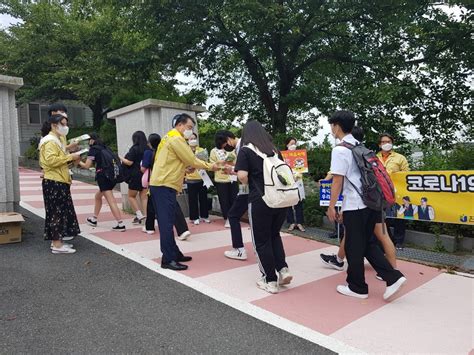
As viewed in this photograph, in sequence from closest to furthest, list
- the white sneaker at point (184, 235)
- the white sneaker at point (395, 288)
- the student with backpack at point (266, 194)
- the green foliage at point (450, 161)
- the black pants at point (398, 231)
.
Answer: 1. the white sneaker at point (395, 288)
2. the student with backpack at point (266, 194)
3. the white sneaker at point (184, 235)
4. the black pants at point (398, 231)
5. the green foliage at point (450, 161)

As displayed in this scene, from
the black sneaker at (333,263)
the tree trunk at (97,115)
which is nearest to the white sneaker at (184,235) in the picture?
the black sneaker at (333,263)

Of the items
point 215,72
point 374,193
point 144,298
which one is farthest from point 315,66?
point 144,298

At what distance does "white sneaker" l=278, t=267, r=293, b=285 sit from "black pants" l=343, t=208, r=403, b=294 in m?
0.61

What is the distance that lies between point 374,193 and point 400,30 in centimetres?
801

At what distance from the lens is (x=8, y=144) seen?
5.77 metres

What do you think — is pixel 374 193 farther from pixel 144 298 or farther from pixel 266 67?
pixel 266 67

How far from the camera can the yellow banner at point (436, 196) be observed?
5.19 metres

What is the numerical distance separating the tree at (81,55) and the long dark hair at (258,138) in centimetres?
864

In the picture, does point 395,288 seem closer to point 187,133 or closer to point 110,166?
point 187,133

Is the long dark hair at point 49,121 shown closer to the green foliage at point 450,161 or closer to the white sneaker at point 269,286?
the white sneaker at point 269,286

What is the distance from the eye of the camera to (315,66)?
13234mm

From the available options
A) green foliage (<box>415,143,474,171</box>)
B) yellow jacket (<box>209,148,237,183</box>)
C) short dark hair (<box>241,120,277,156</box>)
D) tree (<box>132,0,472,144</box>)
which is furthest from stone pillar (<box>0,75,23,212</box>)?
green foliage (<box>415,143,474,171</box>)

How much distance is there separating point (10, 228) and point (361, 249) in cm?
465

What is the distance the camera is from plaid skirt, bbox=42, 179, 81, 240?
4.98m
